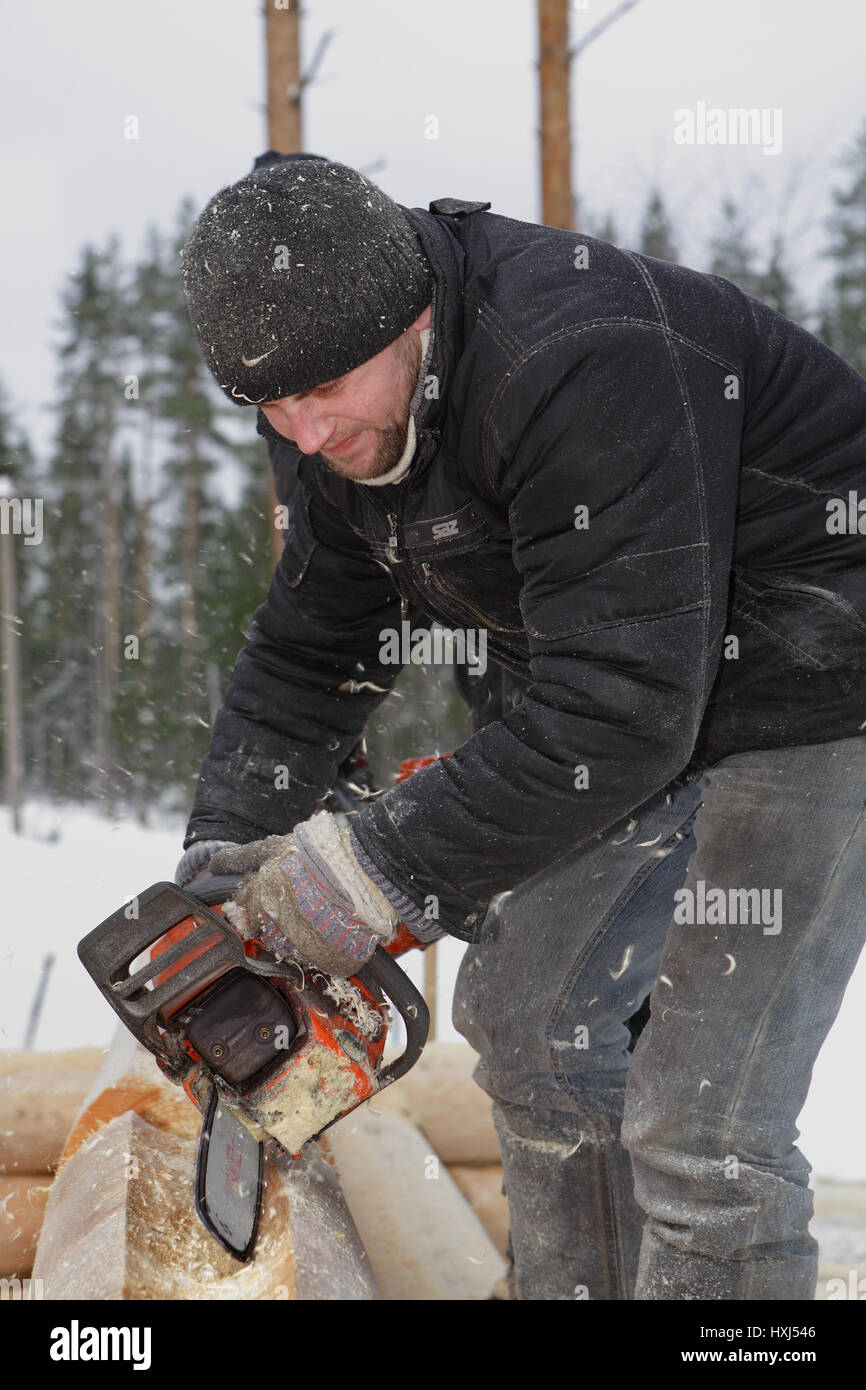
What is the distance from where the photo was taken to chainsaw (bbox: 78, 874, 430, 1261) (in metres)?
1.87

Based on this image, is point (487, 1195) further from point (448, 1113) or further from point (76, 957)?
point (76, 957)

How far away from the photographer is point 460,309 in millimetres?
1853

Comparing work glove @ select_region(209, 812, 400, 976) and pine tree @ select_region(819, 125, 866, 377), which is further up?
pine tree @ select_region(819, 125, 866, 377)

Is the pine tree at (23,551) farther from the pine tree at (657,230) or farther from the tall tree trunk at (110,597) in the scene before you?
the pine tree at (657,230)

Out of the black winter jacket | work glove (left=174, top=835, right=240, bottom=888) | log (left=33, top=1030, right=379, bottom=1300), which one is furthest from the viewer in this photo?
work glove (left=174, top=835, right=240, bottom=888)

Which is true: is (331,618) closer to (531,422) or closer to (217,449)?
(531,422)

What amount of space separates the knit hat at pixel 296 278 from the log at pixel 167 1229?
1.51 meters

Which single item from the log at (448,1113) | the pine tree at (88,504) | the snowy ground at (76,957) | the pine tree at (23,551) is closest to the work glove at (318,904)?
the log at (448,1113)

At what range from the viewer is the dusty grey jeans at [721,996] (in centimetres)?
193

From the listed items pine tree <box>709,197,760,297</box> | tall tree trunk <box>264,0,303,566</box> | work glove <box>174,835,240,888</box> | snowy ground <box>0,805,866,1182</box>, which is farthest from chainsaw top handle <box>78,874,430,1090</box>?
pine tree <box>709,197,760,297</box>

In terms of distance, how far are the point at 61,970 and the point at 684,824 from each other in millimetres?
6159

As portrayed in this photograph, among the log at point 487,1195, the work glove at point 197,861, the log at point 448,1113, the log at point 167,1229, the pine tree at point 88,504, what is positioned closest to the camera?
the log at point 167,1229

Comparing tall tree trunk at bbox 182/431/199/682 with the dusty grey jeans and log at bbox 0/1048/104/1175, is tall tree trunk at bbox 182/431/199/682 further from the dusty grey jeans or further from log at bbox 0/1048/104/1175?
the dusty grey jeans

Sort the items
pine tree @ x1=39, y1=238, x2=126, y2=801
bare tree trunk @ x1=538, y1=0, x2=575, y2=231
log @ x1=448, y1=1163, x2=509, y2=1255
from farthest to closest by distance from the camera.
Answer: pine tree @ x1=39, y1=238, x2=126, y2=801, bare tree trunk @ x1=538, y1=0, x2=575, y2=231, log @ x1=448, y1=1163, x2=509, y2=1255
